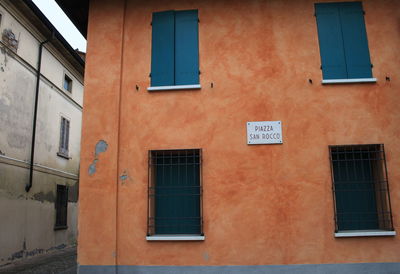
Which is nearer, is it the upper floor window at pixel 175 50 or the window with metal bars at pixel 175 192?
the window with metal bars at pixel 175 192

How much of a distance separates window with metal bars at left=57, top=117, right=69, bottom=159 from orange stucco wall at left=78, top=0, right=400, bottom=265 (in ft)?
26.1

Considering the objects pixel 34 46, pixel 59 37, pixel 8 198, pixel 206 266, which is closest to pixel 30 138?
pixel 8 198

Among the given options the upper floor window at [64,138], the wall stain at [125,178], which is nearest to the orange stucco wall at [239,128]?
the wall stain at [125,178]

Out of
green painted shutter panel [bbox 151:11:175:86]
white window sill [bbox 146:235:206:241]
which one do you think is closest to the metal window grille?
green painted shutter panel [bbox 151:11:175:86]

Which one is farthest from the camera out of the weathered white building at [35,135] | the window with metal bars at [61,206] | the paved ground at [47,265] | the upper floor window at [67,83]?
the upper floor window at [67,83]

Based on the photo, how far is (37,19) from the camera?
1234 centimetres

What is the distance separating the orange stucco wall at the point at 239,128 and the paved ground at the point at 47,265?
→ 13.1 feet

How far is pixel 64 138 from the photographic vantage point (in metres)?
15.1

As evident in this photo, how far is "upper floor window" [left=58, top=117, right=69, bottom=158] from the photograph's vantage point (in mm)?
14749

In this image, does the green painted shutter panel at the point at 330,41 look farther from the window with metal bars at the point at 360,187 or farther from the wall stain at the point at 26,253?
the wall stain at the point at 26,253

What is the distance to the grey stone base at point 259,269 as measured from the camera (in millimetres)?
6512

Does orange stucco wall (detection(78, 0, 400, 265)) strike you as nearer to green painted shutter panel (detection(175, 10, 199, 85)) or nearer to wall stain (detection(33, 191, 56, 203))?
green painted shutter panel (detection(175, 10, 199, 85))

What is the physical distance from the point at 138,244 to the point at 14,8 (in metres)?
8.61

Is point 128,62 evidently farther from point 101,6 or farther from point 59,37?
point 59,37
